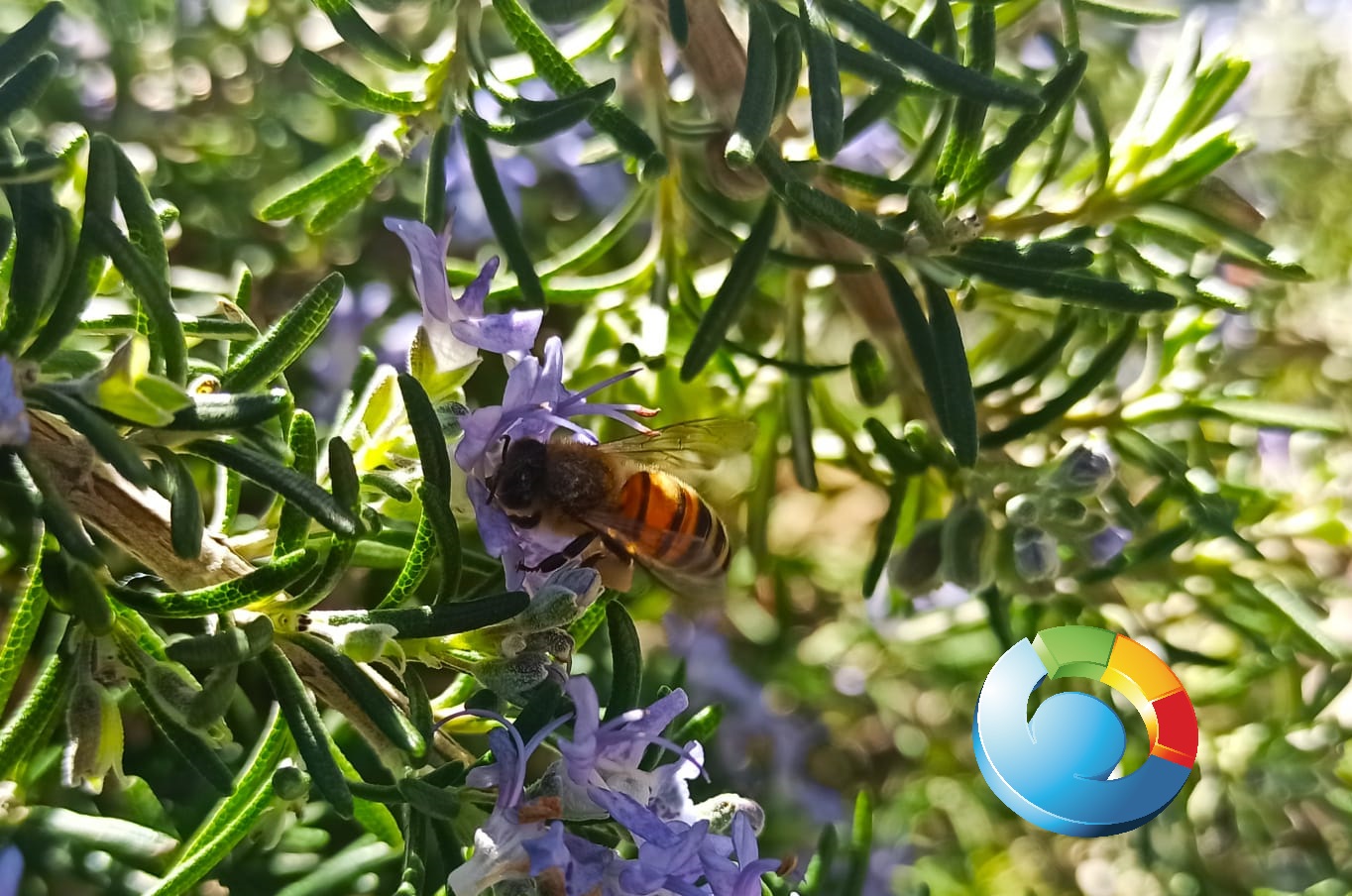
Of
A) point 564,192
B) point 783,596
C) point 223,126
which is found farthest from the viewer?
point 564,192

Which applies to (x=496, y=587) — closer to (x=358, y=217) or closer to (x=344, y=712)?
(x=344, y=712)

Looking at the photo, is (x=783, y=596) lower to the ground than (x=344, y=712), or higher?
lower

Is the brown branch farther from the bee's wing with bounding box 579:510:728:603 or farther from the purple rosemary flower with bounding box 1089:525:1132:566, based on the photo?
the purple rosemary flower with bounding box 1089:525:1132:566

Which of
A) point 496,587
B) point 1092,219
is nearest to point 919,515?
point 1092,219

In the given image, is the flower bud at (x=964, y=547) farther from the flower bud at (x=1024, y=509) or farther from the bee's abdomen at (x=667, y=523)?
the bee's abdomen at (x=667, y=523)

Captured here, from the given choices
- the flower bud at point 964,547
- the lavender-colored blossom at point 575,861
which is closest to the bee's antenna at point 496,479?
the lavender-colored blossom at point 575,861

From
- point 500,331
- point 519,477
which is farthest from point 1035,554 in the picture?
point 500,331

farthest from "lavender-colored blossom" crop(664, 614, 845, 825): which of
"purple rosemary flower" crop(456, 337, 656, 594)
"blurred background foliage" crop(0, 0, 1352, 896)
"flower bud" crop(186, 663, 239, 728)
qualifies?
"flower bud" crop(186, 663, 239, 728)
